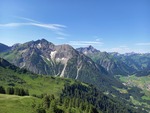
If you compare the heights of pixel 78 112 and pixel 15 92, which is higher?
pixel 15 92

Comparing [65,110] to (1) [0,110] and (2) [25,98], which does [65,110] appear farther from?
(1) [0,110]

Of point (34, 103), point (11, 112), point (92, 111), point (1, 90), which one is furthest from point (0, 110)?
point (92, 111)

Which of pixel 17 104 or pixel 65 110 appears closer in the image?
pixel 17 104

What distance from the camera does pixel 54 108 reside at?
160 m

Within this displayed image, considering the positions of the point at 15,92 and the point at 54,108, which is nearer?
the point at 54,108

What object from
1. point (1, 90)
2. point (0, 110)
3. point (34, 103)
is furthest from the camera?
point (1, 90)

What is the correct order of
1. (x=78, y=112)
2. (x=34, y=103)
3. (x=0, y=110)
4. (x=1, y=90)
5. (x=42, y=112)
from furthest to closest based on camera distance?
1. (x=1, y=90)
2. (x=78, y=112)
3. (x=34, y=103)
4. (x=42, y=112)
5. (x=0, y=110)

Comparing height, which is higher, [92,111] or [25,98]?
[25,98]

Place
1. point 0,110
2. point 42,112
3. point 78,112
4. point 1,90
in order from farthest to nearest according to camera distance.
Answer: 1. point 1,90
2. point 78,112
3. point 42,112
4. point 0,110

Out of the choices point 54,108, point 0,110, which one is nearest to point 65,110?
point 54,108

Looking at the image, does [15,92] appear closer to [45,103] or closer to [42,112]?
[45,103]

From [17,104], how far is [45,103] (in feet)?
64.2

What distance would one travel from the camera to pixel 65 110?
172875mm

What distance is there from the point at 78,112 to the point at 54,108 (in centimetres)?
3054
